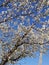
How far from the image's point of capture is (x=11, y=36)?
9.46m

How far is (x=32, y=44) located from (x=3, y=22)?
5.90 ft

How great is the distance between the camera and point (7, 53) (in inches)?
389

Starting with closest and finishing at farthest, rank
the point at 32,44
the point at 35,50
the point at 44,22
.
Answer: the point at 44,22 < the point at 32,44 < the point at 35,50

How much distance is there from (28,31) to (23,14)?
1.26 metres

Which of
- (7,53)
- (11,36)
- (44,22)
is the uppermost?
(44,22)

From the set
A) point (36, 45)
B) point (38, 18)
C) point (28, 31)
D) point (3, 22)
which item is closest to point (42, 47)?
point (36, 45)

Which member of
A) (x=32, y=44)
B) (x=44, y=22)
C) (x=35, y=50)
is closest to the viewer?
(x=44, y=22)

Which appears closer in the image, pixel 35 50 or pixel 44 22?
pixel 44 22

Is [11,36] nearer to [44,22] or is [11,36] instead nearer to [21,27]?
[21,27]

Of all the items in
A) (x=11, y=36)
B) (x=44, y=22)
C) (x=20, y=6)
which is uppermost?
(x=20, y=6)

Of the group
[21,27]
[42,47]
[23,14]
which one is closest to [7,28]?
[21,27]

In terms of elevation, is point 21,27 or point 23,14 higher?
point 23,14

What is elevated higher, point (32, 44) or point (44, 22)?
point (44, 22)

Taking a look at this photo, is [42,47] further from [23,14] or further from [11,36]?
[23,14]
